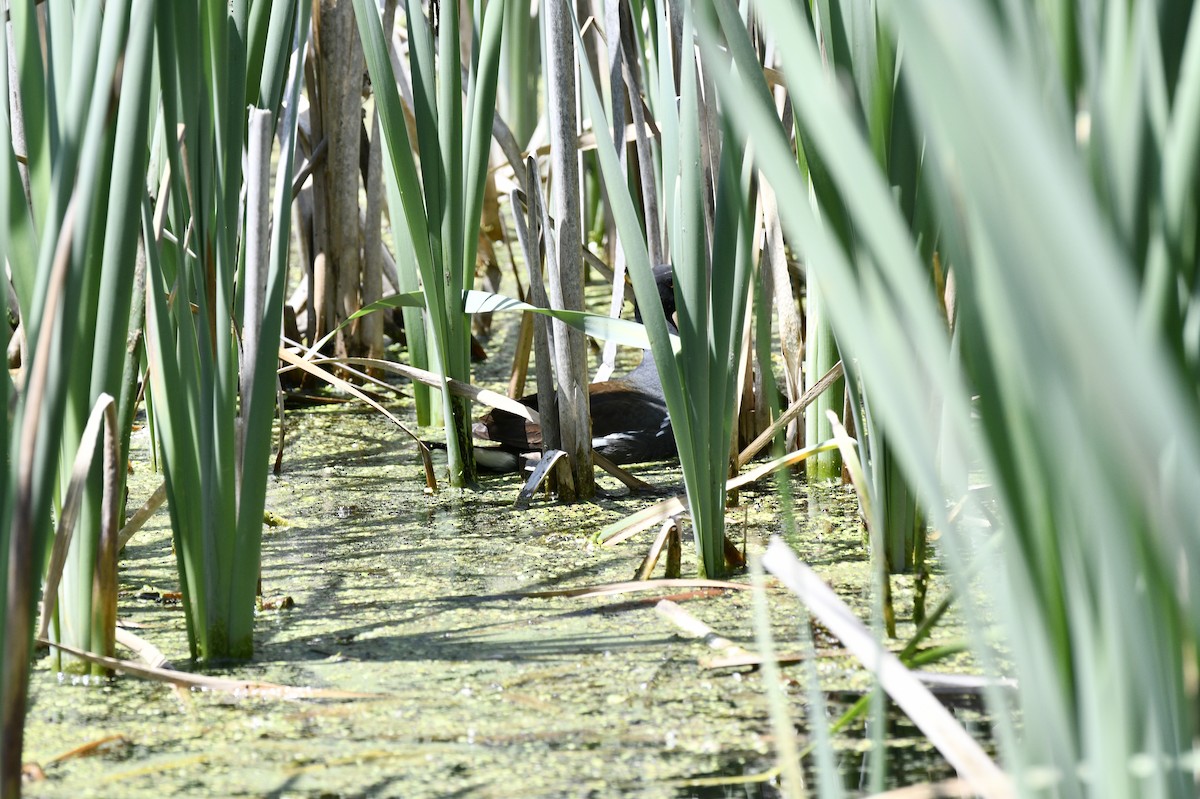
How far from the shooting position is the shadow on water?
3.02ft

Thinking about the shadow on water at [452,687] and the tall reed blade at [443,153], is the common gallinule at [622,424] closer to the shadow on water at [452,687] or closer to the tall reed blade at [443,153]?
the tall reed blade at [443,153]

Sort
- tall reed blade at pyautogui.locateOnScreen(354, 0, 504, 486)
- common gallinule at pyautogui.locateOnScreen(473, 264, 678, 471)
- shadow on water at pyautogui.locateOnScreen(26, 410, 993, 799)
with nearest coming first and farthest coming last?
shadow on water at pyautogui.locateOnScreen(26, 410, 993, 799), tall reed blade at pyautogui.locateOnScreen(354, 0, 504, 486), common gallinule at pyautogui.locateOnScreen(473, 264, 678, 471)

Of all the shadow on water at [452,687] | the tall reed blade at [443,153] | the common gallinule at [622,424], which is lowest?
the shadow on water at [452,687]

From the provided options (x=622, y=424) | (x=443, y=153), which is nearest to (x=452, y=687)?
(x=443, y=153)

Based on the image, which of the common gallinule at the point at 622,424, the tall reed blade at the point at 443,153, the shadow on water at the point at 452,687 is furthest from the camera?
the common gallinule at the point at 622,424

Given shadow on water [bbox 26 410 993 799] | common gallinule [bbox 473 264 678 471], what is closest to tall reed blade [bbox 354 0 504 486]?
common gallinule [bbox 473 264 678 471]

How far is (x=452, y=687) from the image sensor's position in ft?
3.56

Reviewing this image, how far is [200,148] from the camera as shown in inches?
39.4

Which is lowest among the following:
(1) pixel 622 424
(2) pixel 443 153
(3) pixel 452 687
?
(3) pixel 452 687

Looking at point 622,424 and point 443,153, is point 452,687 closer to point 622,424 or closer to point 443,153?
point 443,153

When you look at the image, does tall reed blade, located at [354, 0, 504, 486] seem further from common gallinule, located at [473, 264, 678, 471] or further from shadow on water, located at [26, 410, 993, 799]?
shadow on water, located at [26, 410, 993, 799]

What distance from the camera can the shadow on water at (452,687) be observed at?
920 millimetres

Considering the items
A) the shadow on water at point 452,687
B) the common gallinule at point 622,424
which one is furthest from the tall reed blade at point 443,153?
the shadow on water at point 452,687

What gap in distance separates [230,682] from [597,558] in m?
0.52
